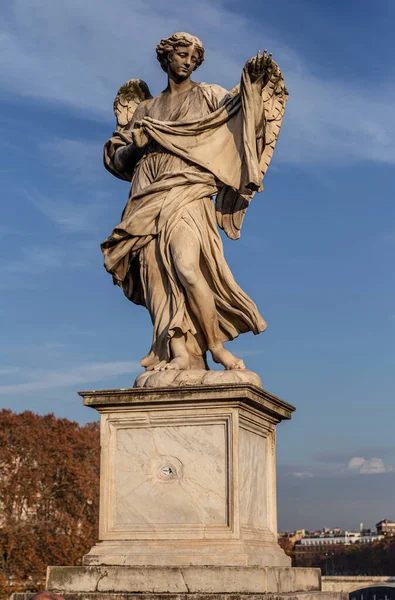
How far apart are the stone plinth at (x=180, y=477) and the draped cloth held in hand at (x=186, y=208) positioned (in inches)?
29.1

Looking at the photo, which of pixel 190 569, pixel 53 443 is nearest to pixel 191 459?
pixel 190 569

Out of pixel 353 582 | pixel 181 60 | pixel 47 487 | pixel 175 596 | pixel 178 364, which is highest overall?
pixel 181 60

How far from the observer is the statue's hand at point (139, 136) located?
934cm

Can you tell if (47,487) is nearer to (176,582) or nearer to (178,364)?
(178,364)

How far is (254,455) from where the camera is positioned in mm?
8609

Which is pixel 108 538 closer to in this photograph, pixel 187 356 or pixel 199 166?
pixel 187 356

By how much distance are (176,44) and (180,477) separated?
4.21m

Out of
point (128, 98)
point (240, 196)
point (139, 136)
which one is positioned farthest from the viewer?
point (128, 98)

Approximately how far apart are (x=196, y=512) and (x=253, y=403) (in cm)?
103

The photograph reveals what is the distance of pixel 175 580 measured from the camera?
762cm

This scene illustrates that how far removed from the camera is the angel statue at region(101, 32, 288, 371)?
8.96 m

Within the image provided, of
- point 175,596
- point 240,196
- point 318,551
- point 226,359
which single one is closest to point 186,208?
point 240,196

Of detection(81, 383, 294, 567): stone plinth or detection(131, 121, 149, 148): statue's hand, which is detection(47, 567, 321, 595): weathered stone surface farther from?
detection(131, 121, 149, 148): statue's hand

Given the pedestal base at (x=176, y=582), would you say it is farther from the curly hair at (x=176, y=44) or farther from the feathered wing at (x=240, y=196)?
the curly hair at (x=176, y=44)
